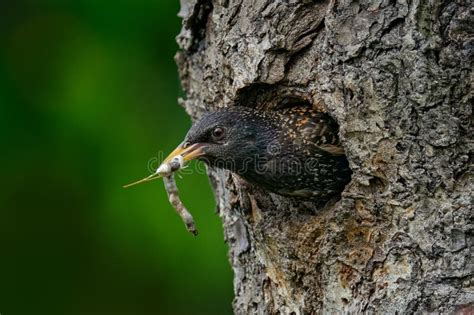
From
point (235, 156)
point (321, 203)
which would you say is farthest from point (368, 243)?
point (235, 156)

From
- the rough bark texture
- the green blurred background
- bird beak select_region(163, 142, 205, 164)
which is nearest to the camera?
the rough bark texture

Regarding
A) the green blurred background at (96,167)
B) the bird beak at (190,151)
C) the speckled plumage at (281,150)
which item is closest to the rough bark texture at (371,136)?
the speckled plumage at (281,150)

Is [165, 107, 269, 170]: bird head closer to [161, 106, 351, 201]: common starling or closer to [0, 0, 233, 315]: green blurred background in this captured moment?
[161, 106, 351, 201]: common starling

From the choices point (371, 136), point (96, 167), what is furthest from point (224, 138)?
point (96, 167)

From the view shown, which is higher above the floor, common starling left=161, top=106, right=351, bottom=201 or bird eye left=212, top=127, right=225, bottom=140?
bird eye left=212, top=127, right=225, bottom=140

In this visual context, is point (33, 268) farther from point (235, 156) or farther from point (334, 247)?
point (334, 247)

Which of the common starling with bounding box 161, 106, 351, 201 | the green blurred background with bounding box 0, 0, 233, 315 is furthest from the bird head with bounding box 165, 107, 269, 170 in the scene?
the green blurred background with bounding box 0, 0, 233, 315
